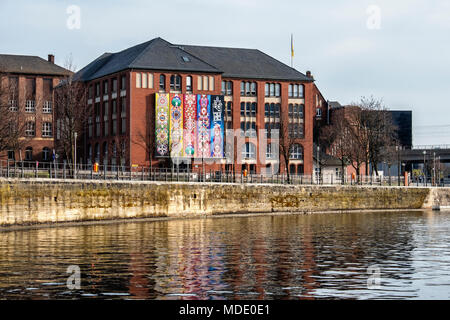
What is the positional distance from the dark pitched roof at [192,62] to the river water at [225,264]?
170ft

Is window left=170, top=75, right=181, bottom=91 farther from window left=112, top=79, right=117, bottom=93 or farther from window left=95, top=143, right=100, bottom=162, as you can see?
window left=95, top=143, right=100, bottom=162

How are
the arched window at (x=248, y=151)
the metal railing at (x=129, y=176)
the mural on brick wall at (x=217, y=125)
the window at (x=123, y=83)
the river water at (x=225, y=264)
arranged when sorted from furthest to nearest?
the arched window at (x=248, y=151), the mural on brick wall at (x=217, y=125), the window at (x=123, y=83), the metal railing at (x=129, y=176), the river water at (x=225, y=264)

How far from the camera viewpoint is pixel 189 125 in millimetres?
95250

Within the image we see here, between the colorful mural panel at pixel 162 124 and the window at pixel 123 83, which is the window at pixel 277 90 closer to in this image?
the colorful mural panel at pixel 162 124

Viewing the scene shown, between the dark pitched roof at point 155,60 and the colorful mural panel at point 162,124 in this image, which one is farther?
the dark pitched roof at point 155,60

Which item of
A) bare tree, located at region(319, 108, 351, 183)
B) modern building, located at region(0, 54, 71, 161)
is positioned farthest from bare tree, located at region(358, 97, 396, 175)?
modern building, located at region(0, 54, 71, 161)

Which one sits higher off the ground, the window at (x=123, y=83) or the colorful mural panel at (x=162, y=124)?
the window at (x=123, y=83)

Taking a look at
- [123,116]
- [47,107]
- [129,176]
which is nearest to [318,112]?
[123,116]

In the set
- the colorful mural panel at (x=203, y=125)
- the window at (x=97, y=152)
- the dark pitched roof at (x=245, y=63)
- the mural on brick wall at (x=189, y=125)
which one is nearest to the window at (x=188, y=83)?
the mural on brick wall at (x=189, y=125)

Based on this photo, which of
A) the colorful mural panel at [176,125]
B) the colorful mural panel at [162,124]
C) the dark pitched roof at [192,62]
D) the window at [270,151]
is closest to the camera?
the colorful mural panel at [162,124]

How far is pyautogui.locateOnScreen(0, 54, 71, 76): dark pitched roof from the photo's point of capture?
12075 cm

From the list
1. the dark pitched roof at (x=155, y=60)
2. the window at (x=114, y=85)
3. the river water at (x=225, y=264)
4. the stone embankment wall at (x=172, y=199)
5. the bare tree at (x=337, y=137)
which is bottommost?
the river water at (x=225, y=264)

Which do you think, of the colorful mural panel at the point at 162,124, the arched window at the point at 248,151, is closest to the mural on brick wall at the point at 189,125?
the colorful mural panel at the point at 162,124

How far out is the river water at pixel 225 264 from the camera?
70.0 feet
